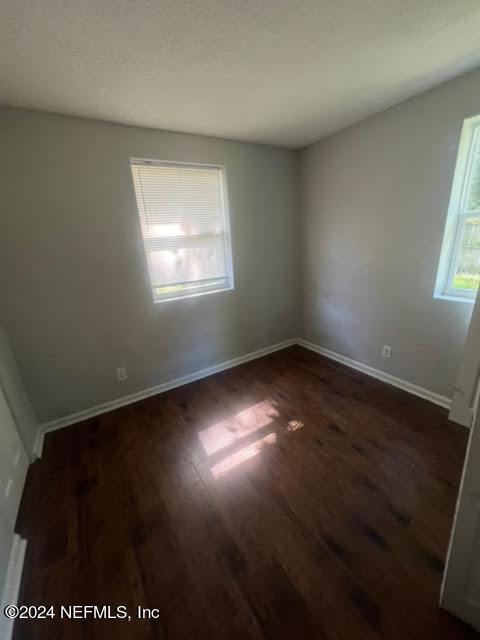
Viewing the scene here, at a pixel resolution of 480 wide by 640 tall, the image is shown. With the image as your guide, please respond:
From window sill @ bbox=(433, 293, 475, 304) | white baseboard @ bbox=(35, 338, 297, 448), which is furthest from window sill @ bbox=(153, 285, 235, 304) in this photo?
window sill @ bbox=(433, 293, 475, 304)

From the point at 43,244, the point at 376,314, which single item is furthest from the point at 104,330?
the point at 376,314

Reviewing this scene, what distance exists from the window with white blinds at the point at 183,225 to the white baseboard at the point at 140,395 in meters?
0.89

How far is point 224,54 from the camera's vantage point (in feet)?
4.19

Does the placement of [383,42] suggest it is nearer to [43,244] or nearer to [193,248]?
[193,248]

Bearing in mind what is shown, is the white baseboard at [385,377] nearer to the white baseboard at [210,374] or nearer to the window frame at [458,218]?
the white baseboard at [210,374]

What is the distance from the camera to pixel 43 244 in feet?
6.05

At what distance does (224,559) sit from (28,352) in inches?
76.6

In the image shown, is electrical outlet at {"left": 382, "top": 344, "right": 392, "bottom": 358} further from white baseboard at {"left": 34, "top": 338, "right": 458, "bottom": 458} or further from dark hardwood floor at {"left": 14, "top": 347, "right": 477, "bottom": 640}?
dark hardwood floor at {"left": 14, "top": 347, "right": 477, "bottom": 640}

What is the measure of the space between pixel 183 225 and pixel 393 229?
1.90 metres

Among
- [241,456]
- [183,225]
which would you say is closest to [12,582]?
[241,456]

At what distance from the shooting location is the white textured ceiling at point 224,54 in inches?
40.6

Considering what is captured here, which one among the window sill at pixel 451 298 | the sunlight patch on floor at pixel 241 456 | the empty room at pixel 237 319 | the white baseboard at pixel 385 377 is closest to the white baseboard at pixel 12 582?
the empty room at pixel 237 319

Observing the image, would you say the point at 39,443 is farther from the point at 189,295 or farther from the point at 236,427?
the point at 189,295

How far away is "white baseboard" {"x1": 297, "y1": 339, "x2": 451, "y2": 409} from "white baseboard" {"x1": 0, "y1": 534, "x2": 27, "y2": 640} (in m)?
2.84
